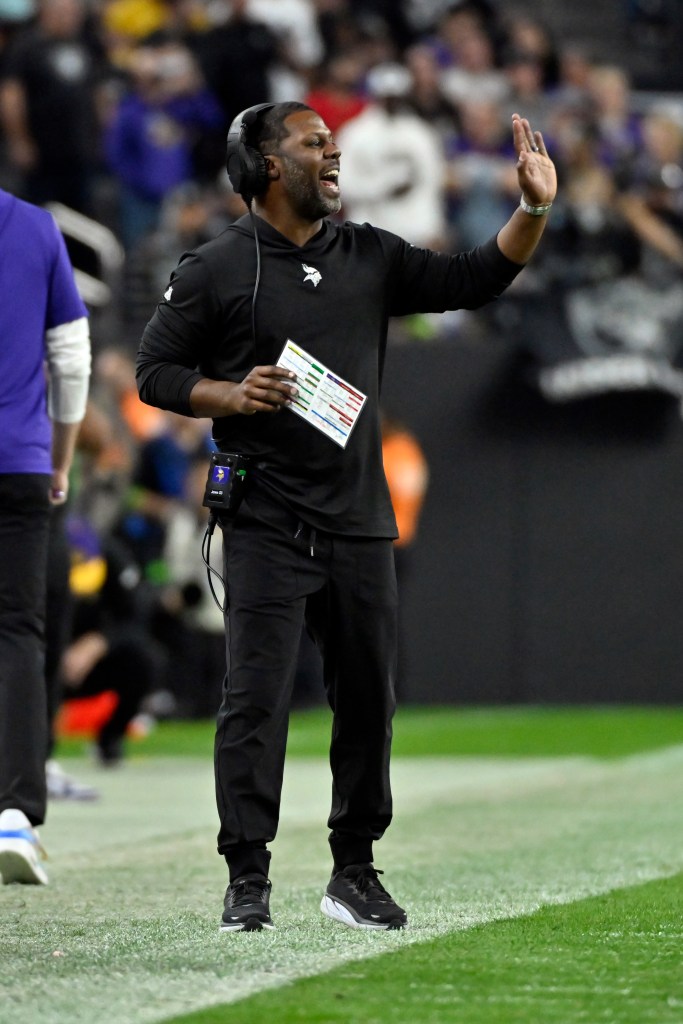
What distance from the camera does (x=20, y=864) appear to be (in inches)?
214

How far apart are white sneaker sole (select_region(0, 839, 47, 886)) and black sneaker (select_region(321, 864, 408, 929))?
3.12ft

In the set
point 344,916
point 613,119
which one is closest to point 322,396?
point 344,916

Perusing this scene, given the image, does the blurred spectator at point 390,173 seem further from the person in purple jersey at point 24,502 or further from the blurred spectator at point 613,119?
the person in purple jersey at point 24,502

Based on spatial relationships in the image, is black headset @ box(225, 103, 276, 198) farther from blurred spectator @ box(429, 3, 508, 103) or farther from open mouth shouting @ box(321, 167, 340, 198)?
blurred spectator @ box(429, 3, 508, 103)

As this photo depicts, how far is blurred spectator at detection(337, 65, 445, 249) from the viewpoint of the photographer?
1384cm

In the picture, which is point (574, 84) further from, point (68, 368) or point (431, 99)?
point (68, 368)

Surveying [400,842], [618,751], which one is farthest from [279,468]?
[618,751]

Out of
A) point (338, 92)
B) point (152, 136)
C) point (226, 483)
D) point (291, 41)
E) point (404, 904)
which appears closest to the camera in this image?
point (226, 483)

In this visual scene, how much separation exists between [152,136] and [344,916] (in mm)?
10201

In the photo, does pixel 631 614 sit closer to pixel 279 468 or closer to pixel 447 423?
pixel 447 423

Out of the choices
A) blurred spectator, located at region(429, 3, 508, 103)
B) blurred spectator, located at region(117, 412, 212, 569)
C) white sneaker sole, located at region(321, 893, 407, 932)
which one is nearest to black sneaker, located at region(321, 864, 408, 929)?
white sneaker sole, located at region(321, 893, 407, 932)

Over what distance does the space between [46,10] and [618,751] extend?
667 centimetres

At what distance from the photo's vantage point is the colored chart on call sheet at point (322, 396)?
4734mm

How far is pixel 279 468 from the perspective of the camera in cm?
478
